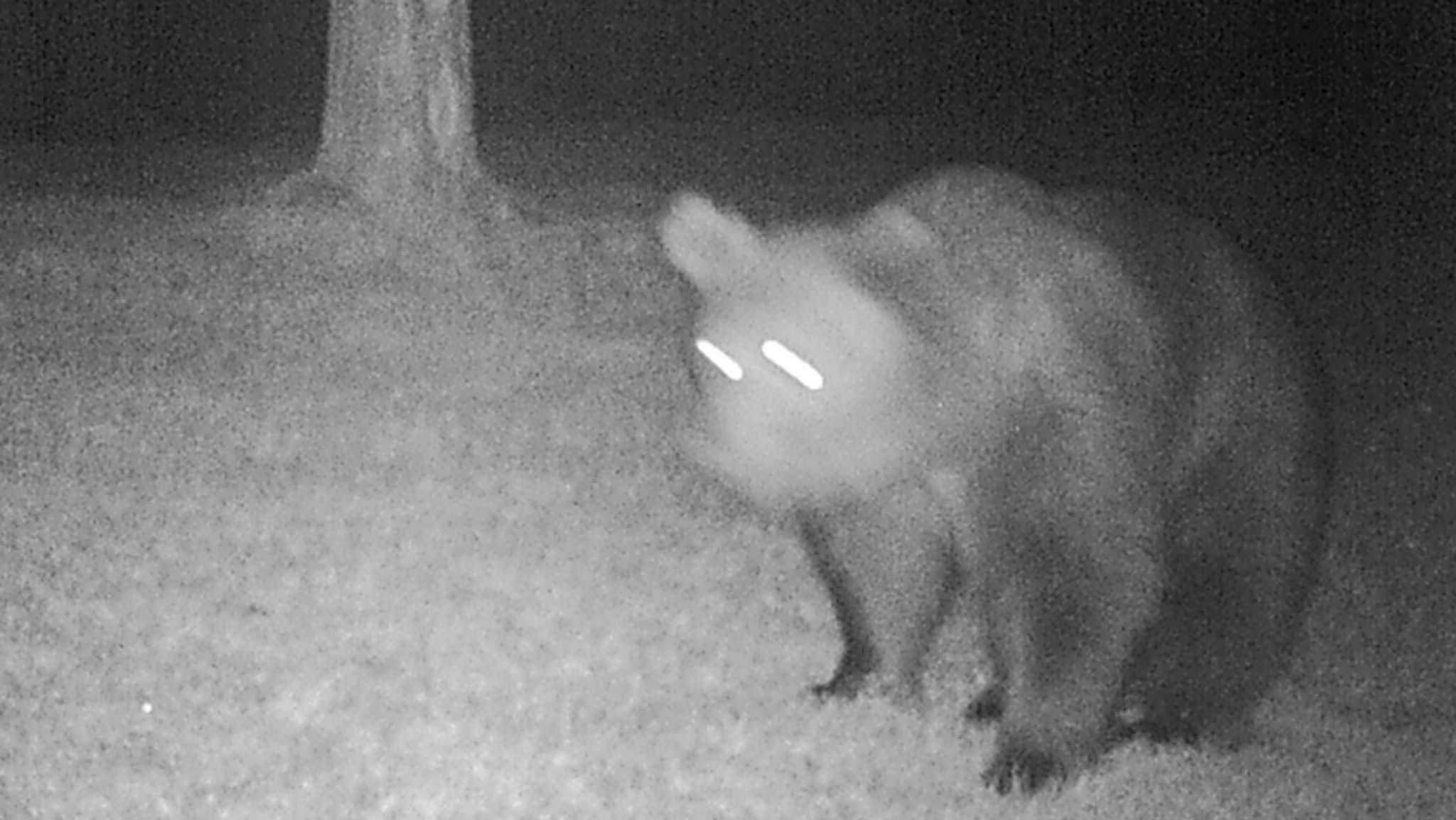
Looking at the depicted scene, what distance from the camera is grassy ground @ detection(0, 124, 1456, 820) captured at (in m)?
0.92

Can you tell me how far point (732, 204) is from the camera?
99cm

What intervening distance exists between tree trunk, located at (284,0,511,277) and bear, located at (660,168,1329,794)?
201 millimetres

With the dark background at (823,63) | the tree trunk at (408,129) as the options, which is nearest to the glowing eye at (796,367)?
the dark background at (823,63)

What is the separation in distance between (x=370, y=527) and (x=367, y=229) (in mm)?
220

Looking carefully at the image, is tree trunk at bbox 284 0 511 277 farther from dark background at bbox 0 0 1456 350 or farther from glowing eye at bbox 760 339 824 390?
glowing eye at bbox 760 339 824 390

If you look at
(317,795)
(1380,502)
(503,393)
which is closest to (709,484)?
(503,393)

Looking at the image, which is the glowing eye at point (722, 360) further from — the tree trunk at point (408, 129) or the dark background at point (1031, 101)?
the tree trunk at point (408, 129)

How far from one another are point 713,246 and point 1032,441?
22 cm

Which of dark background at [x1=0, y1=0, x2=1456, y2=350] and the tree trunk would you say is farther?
the tree trunk

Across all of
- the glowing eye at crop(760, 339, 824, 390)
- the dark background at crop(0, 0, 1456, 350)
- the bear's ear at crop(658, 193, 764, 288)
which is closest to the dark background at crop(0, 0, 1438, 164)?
the dark background at crop(0, 0, 1456, 350)

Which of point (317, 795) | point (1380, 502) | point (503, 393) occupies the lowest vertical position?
point (317, 795)

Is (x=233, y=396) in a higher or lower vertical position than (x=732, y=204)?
lower

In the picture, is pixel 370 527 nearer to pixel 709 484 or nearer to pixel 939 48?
pixel 709 484

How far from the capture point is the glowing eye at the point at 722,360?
34.8 inches
